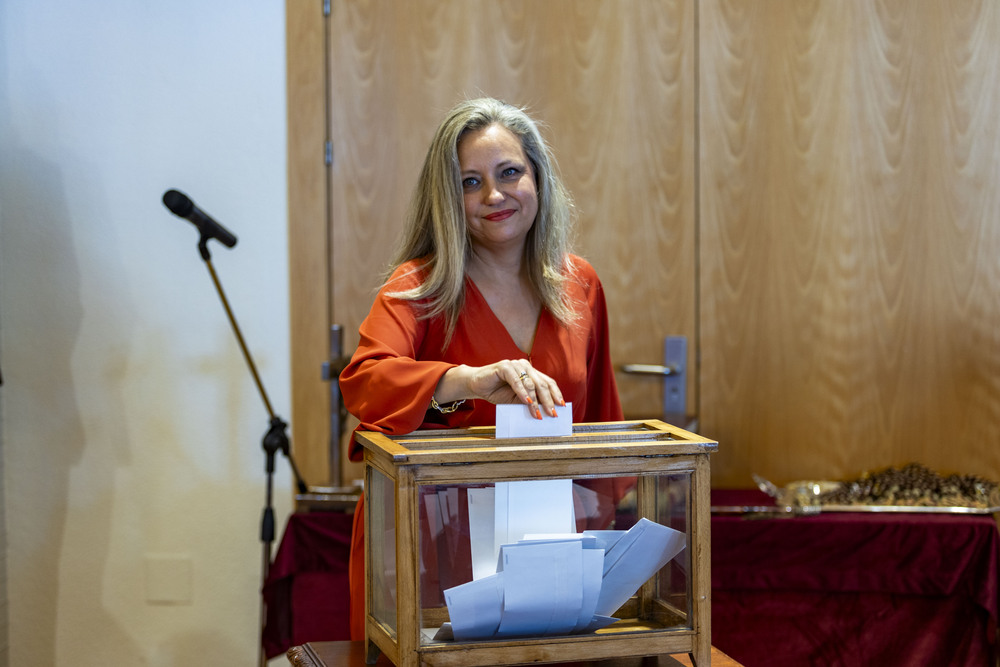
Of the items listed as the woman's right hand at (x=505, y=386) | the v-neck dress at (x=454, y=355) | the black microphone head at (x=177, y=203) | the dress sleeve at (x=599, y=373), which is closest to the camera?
the woman's right hand at (x=505, y=386)

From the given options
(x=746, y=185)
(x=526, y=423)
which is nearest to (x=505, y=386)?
(x=526, y=423)

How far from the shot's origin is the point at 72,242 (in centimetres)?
294

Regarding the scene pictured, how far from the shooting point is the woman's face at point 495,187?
1472 mm

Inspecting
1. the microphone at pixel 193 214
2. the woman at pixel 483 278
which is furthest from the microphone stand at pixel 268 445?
the woman at pixel 483 278

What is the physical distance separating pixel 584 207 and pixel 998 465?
58.6 inches

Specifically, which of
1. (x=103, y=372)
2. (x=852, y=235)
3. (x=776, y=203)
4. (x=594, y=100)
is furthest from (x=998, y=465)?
(x=103, y=372)

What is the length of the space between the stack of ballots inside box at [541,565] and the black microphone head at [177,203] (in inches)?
64.2

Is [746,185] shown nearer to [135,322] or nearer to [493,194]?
[493,194]

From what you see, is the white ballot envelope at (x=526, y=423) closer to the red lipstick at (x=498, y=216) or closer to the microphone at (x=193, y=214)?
the red lipstick at (x=498, y=216)

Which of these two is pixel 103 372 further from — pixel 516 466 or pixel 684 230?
pixel 516 466

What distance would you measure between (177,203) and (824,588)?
192cm

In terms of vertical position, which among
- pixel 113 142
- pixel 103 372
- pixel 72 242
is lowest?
pixel 103 372

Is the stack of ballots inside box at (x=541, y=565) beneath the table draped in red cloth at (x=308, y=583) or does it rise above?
above

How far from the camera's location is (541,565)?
0.99 meters
